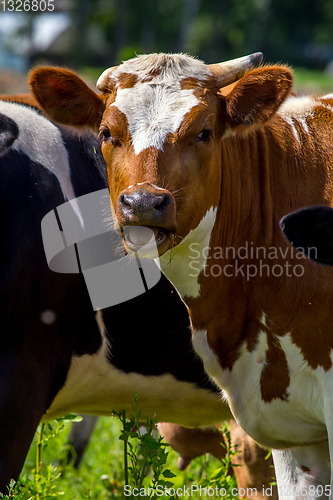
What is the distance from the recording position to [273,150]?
3.20m

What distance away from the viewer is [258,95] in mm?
2996

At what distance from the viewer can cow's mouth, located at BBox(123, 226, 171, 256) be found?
2.62 m

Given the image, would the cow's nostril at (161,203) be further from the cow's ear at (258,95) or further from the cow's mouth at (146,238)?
the cow's ear at (258,95)

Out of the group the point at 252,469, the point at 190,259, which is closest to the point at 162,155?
the point at 190,259

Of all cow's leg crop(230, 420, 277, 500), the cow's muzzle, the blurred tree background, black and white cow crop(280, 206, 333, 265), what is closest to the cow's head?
the cow's muzzle

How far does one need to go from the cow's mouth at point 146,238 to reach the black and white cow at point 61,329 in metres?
0.93

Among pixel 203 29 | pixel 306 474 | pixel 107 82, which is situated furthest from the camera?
pixel 203 29

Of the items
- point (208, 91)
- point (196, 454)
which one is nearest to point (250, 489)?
point (196, 454)

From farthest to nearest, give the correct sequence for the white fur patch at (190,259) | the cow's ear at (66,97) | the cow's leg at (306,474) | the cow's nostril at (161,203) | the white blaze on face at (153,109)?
the cow's leg at (306,474), the cow's ear at (66,97), the white fur patch at (190,259), the white blaze on face at (153,109), the cow's nostril at (161,203)

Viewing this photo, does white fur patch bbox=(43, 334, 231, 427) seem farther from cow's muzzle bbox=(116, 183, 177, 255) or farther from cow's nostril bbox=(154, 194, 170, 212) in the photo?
cow's nostril bbox=(154, 194, 170, 212)

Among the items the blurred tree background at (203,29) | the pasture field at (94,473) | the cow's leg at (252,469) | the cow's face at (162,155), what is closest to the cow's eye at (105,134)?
the cow's face at (162,155)

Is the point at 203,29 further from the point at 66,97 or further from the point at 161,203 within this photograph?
the point at 161,203

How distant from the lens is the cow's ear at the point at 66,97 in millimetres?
3223

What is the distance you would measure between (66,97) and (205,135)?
34.3 inches
